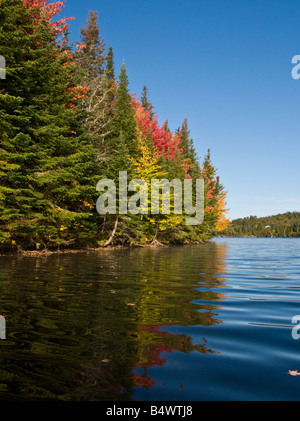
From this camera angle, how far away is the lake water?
92.2 inches

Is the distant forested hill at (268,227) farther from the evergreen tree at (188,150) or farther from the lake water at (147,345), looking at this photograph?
the lake water at (147,345)

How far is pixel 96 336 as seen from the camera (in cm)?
354

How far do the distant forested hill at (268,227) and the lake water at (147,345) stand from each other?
131 metres

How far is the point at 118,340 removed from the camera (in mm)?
3424

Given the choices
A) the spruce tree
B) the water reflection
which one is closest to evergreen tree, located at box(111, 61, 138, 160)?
the spruce tree

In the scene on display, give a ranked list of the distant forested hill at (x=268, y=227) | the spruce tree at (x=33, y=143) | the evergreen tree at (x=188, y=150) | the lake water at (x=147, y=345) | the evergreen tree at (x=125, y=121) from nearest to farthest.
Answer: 1. the lake water at (x=147, y=345)
2. the spruce tree at (x=33, y=143)
3. the evergreen tree at (x=125, y=121)
4. the evergreen tree at (x=188, y=150)
5. the distant forested hill at (x=268, y=227)

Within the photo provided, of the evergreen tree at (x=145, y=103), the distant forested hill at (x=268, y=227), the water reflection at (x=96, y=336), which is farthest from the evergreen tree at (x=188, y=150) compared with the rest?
the distant forested hill at (x=268, y=227)

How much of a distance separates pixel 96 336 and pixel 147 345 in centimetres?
65

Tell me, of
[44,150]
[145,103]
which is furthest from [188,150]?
[44,150]

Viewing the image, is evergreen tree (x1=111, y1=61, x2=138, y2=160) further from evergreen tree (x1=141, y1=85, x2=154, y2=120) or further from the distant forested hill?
the distant forested hill

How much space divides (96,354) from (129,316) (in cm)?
149

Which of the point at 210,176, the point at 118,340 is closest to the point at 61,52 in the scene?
the point at 118,340

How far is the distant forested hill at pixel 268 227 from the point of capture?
145375 mm

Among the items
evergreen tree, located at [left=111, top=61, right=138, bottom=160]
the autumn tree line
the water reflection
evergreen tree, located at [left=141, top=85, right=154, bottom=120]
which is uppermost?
evergreen tree, located at [left=141, top=85, right=154, bottom=120]
